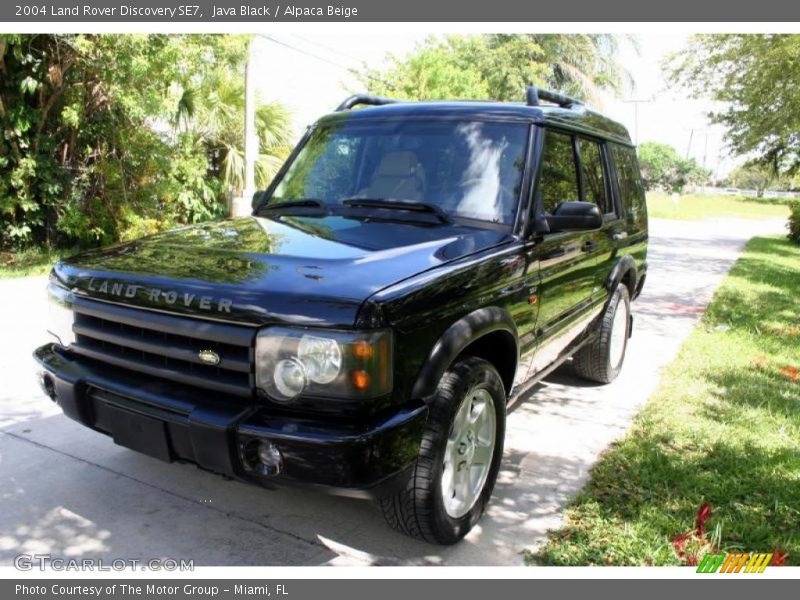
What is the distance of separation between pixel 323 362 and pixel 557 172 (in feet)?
7.33

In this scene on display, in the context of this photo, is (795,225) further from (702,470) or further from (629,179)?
(702,470)

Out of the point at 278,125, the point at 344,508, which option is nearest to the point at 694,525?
the point at 344,508

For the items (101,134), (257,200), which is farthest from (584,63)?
(257,200)

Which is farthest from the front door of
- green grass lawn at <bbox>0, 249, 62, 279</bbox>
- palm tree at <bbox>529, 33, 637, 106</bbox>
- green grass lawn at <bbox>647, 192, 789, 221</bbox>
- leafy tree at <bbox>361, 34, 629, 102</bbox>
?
palm tree at <bbox>529, 33, 637, 106</bbox>

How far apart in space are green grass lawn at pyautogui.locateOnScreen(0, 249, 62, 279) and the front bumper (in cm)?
803

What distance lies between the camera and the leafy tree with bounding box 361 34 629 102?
655 inches

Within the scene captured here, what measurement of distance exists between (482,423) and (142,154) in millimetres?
8896

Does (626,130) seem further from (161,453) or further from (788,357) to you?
(161,453)

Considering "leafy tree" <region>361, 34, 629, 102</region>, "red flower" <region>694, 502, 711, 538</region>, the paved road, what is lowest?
"red flower" <region>694, 502, 711, 538</region>

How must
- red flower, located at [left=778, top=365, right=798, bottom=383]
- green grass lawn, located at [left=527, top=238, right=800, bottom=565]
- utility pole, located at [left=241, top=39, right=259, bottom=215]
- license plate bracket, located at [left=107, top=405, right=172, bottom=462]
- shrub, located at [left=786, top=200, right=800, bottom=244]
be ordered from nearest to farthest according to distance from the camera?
license plate bracket, located at [left=107, top=405, right=172, bottom=462], green grass lawn, located at [left=527, top=238, right=800, bottom=565], red flower, located at [left=778, top=365, right=798, bottom=383], utility pole, located at [left=241, top=39, right=259, bottom=215], shrub, located at [left=786, top=200, right=800, bottom=244]

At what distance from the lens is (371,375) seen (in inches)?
92.5

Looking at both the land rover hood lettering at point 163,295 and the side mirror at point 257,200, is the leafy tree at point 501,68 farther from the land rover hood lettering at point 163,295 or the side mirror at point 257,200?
the land rover hood lettering at point 163,295

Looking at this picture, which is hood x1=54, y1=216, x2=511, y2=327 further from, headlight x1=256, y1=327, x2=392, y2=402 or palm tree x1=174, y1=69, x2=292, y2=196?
palm tree x1=174, y1=69, x2=292, y2=196

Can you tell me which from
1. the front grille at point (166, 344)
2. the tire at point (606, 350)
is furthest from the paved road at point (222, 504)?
the front grille at point (166, 344)
